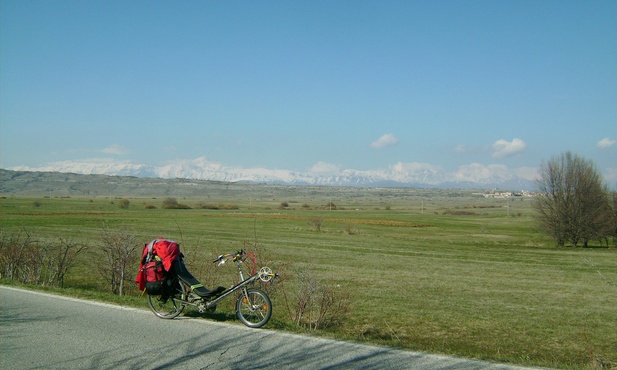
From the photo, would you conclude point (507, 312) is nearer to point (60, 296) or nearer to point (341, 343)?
point (341, 343)

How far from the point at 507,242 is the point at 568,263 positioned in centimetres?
1741

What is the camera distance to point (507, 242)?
4897 cm

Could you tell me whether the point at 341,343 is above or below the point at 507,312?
above

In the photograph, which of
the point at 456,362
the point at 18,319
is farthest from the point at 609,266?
the point at 18,319

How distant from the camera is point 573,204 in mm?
50469

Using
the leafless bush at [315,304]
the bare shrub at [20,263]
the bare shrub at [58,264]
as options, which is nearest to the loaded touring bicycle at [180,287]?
the leafless bush at [315,304]

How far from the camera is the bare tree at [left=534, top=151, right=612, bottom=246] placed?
49.9m

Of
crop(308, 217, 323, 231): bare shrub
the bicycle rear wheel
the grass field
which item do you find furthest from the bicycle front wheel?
crop(308, 217, 323, 231): bare shrub

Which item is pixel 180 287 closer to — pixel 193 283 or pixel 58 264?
pixel 193 283

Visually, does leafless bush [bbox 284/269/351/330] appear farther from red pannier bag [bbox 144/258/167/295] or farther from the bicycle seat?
red pannier bag [bbox 144/258/167/295]

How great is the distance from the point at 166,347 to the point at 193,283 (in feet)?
5.82

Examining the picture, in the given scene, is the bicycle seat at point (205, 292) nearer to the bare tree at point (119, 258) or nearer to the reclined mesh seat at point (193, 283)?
the reclined mesh seat at point (193, 283)

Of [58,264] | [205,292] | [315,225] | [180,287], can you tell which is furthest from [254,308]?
[315,225]

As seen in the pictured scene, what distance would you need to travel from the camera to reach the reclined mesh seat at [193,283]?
28.7ft
